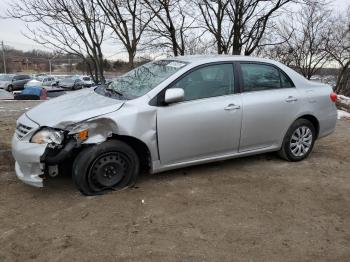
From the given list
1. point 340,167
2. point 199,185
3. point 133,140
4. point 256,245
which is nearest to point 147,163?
point 133,140

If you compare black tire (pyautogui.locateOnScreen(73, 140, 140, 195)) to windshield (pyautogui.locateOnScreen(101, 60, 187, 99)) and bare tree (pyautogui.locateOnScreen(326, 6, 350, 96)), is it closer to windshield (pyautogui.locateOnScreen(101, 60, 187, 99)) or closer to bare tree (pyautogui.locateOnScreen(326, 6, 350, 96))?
windshield (pyautogui.locateOnScreen(101, 60, 187, 99))

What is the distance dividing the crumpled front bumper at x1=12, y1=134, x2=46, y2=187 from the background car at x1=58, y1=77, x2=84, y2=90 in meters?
31.2

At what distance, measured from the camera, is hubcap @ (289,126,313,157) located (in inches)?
212

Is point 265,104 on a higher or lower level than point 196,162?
higher

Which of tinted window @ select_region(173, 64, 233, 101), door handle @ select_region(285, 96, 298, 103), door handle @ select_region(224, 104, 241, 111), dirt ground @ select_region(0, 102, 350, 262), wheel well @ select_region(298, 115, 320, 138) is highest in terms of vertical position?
tinted window @ select_region(173, 64, 233, 101)

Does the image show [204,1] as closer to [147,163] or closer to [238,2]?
[238,2]

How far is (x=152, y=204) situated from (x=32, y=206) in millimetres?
1213


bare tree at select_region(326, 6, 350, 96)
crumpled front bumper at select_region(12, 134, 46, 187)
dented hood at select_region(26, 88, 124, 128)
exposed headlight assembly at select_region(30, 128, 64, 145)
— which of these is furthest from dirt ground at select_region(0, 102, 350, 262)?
bare tree at select_region(326, 6, 350, 96)

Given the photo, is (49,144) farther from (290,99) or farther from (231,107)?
(290,99)

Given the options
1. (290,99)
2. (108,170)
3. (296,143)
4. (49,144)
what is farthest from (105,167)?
(296,143)

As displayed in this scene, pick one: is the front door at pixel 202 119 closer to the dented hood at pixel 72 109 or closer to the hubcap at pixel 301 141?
the dented hood at pixel 72 109

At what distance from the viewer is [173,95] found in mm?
4203

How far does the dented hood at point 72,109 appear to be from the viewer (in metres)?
3.92

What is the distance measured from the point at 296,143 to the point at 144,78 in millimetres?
2355
